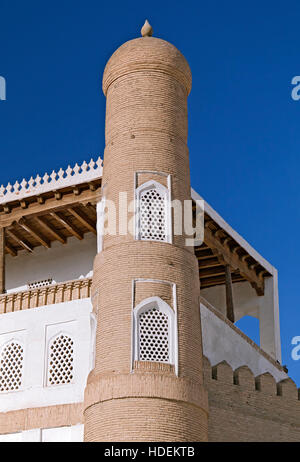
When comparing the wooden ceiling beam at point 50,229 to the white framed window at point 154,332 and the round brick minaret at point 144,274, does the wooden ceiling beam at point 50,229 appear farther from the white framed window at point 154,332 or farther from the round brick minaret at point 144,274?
the white framed window at point 154,332

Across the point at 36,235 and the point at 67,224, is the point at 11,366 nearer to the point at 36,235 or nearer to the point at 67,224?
the point at 67,224

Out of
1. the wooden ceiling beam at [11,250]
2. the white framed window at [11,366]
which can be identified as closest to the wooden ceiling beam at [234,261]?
the wooden ceiling beam at [11,250]

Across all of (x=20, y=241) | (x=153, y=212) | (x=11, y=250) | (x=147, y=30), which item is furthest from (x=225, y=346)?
(x=11, y=250)

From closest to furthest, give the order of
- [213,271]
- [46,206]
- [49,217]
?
[46,206] → [49,217] → [213,271]

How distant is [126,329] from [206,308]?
251 centimetres

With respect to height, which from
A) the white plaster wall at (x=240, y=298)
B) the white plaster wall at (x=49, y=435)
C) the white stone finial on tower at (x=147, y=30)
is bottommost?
the white plaster wall at (x=49, y=435)

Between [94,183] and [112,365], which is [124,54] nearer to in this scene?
[94,183]

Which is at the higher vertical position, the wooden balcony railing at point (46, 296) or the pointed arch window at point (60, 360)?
the wooden balcony railing at point (46, 296)

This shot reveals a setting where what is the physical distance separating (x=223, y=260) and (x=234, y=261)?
64cm

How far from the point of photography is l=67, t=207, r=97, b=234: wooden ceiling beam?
18156mm

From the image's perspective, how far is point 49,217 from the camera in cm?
1872

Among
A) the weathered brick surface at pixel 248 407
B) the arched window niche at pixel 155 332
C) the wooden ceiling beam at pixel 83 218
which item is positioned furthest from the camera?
the wooden ceiling beam at pixel 83 218

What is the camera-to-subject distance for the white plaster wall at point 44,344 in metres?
14.4

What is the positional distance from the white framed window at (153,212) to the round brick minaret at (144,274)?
11cm
